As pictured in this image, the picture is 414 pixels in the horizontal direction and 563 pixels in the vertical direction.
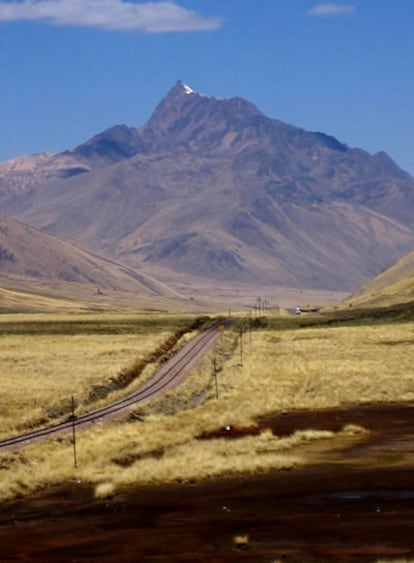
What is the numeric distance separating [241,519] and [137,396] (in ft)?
132

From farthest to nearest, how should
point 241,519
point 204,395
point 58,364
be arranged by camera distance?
point 58,364
point 204,395
point 241,519

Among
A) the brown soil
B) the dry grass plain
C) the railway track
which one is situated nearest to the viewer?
the brown soil

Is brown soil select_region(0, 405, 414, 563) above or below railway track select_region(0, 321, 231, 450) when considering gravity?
below

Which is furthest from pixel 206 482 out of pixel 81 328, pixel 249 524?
pixel 81 328

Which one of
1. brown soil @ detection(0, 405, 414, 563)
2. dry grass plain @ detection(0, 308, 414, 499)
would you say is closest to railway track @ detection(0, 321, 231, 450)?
dry grass plain @ detection(0, 308, 414, 499)

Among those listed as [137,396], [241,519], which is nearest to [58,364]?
[137,396]

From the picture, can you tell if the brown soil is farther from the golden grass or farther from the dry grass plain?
the golden grass

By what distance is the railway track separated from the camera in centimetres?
5816

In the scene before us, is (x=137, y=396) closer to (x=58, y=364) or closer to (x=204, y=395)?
(x=204, y=395)

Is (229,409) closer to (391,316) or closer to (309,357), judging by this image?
(309,357)

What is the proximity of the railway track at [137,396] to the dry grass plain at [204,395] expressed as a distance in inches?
52.6

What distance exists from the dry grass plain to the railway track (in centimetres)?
134

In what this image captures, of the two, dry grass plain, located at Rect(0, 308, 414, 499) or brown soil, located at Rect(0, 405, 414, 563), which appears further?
dry grass plain, located at Rect(0, 308, 414, 499)

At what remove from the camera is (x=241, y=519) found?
124ft
